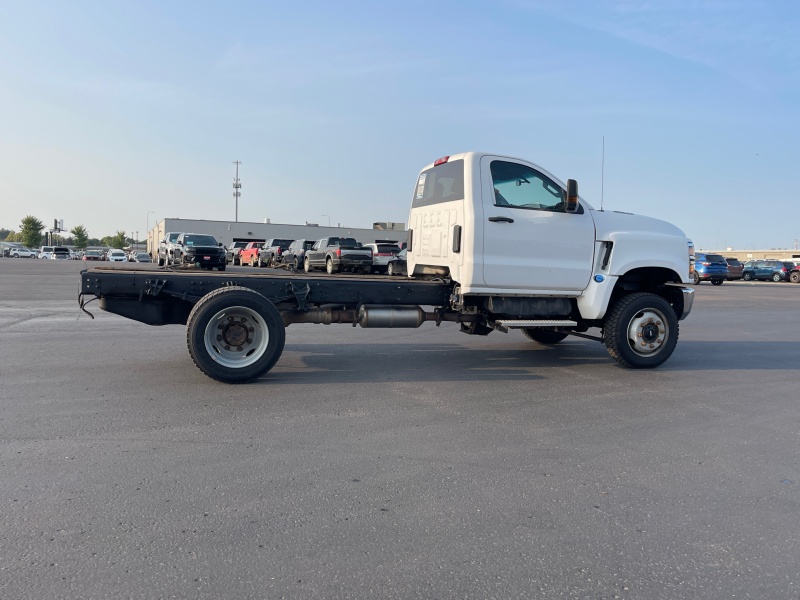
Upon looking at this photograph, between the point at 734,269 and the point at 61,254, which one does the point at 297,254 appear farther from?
the point at 61,254

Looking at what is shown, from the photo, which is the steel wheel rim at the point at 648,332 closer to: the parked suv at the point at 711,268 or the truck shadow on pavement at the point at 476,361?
the truck shadow on pavement at the point at 476,361

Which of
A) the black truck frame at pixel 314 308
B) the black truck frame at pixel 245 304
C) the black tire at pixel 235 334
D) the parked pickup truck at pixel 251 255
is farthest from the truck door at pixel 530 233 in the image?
the parked pickup truck at pixel 251 255

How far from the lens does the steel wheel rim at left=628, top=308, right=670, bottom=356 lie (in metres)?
8.15

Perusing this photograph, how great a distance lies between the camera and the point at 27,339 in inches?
373

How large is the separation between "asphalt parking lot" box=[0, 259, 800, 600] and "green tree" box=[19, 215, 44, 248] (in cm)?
14082

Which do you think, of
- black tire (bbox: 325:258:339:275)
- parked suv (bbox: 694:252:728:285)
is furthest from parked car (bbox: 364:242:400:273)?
parked suv (bbox: 694:252:728:285)

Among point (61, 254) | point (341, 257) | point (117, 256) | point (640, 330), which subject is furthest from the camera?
point (61, 254)

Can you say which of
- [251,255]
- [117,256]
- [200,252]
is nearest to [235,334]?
[200,252]

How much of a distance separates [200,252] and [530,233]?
85.5 ft

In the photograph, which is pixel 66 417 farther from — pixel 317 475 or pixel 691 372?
pixel 691 372

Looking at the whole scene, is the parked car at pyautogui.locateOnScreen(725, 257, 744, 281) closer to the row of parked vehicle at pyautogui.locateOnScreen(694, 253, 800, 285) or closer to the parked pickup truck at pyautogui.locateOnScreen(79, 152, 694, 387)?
the row of parked vehicle at pyautogui.locateOnScreen(694, 253, 800, 285)

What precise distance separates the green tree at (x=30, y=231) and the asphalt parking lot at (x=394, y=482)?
462ft

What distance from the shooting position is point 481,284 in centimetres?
759

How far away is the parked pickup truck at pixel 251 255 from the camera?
45.0 metres
